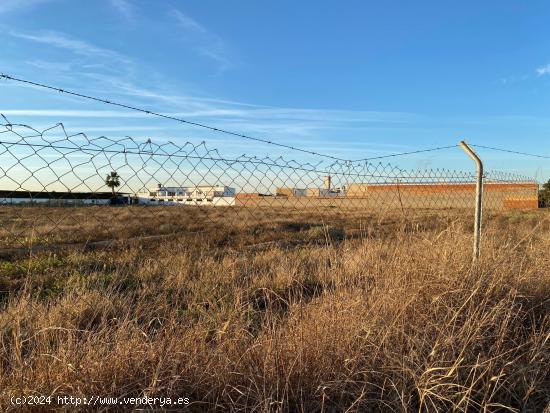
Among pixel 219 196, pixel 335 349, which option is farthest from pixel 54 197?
pixel 335 349

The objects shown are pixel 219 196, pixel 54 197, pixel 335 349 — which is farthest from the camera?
pixel 219 196

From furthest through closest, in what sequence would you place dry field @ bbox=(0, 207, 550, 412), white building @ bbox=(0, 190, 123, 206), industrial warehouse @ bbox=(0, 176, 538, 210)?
industrial warehouse @ bbox=(0, 176, 538, 210), white building @ bbox=(0, 190, 123, 206), dry field @ bbox=(0, 207, 550, 412)

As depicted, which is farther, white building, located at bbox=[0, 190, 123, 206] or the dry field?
white building, located at bbox=[0, 190, 123, 206]

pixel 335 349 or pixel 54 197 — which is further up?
pixel 54 197

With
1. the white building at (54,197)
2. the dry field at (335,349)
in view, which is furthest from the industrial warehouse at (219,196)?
the dry field at (335,349)

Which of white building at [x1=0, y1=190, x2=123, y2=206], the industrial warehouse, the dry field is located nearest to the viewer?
the dry field

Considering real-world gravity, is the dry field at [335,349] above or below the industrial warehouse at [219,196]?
below

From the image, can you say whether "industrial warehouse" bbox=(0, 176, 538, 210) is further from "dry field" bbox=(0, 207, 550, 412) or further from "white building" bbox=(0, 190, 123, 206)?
"dry field" bbox=(0, 207, 550, 412)

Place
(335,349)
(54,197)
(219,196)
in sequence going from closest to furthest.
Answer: (335,349) < (54,197) < (219,196)

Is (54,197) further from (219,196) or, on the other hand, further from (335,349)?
(335,349)

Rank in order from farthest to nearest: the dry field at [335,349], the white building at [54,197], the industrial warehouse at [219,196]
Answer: the industrial warehouse at [219,196], the white building at [54,197], the dry field at [335,349]

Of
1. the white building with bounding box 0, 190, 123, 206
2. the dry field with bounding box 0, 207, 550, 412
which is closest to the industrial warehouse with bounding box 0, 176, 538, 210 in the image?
the white building with bounding box 0, 190, 123, 206

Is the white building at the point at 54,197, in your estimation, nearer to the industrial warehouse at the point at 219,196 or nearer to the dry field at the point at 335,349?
the industrial warehouse at the point at 219,196

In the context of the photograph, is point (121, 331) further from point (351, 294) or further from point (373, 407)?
point (351, 294)
